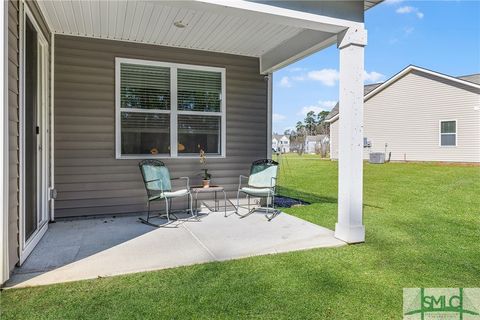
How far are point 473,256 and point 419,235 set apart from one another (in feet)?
2.53

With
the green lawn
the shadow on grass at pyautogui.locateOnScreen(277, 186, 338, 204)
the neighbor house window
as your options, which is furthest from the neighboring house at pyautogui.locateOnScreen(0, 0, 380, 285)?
the neighbor house window

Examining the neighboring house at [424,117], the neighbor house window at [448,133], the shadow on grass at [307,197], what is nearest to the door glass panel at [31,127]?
the shadow on grass at [307,197]

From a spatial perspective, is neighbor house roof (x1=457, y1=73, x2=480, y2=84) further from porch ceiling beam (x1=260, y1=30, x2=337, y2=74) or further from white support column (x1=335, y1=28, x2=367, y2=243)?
white support column (x1=335, y1=28, x2=367, y2=243)

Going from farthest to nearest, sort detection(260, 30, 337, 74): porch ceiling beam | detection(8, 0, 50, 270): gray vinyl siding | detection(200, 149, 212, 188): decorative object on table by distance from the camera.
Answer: detection(200, 149, 212, 188): decorative object on table → detection(260, 30, 337, 74): porch ceiling beam → detection(8, 0, 50, 270): gray vinyl siding

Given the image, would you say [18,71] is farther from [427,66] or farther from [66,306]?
[427,66]

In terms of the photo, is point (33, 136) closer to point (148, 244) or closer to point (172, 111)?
point (148, 244)

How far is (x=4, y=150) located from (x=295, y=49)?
3862mm

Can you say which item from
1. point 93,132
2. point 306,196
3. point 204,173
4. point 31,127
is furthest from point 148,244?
point 306,196

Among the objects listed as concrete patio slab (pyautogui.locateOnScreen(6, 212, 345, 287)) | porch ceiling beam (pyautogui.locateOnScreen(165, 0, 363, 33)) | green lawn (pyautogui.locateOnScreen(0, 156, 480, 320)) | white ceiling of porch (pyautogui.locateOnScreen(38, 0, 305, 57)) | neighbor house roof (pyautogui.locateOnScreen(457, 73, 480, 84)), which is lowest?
green lawn (pyautogui.locateOnScreen(0, 156, 480, 320))

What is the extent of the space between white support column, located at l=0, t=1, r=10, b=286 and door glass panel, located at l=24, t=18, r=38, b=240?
0.76m

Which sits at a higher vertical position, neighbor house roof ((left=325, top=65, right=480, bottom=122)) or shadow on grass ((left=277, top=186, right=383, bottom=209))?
neighbor house roof ((left=325, top=65, right=480, bottom=122))

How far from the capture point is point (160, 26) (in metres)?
4.29

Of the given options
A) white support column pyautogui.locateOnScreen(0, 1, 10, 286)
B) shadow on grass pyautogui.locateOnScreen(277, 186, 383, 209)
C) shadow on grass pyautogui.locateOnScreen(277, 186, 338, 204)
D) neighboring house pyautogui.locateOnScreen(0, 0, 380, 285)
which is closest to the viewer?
white support column pyautogui.locateOnScreen(0, 1, 10, 286)

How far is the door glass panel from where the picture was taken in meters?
3.10
